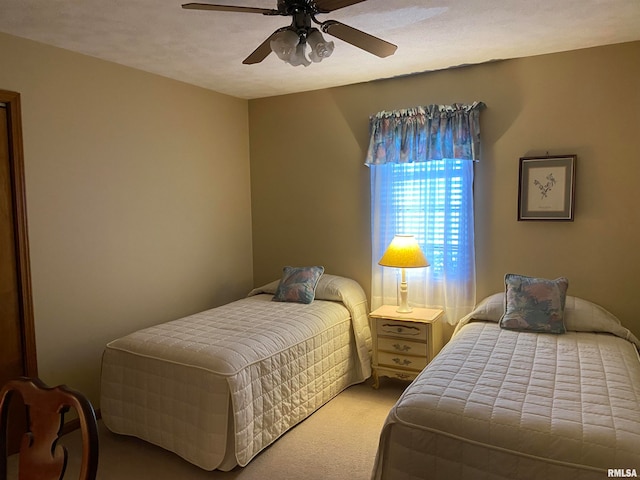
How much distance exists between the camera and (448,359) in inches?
93.7

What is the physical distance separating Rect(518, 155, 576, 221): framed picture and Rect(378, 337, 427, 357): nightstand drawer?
1224 millimetres

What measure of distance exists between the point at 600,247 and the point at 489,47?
1.58 meters

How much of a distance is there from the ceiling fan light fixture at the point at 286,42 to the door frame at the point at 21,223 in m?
1.78

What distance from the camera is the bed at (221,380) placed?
2.44m

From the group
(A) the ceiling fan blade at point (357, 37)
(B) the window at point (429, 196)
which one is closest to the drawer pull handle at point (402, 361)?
(B) the window at point (429, 196)

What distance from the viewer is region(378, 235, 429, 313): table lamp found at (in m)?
3.44

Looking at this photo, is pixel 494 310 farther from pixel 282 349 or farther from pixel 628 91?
pixel 628 91

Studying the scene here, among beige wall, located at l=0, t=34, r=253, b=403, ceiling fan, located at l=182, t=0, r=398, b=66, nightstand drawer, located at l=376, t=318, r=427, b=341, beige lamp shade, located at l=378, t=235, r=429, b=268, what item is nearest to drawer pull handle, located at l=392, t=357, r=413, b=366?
nightstand drawer, located at l=376, t=318, r=427, b=341

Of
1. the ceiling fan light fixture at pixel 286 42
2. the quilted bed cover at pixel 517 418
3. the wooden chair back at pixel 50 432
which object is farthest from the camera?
the ceiling fan light fixture at pixel 286 42

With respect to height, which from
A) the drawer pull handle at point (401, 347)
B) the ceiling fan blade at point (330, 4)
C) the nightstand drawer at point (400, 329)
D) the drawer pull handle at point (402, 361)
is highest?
the ceiling fan blade at point (330, 4)

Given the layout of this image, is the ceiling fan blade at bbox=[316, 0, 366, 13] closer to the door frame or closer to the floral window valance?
the floral window valance

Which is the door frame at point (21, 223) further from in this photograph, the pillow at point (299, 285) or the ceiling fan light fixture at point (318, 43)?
the ceiling fan light fixture at point (318, 43)

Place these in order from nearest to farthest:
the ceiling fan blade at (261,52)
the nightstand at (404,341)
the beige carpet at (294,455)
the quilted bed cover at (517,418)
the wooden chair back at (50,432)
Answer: the wooden chair back at (50,432) < the quilted bed cover at (517,418) < the ceiling fan blade at (261,52) < the beige carpet at (294,455) < the nightstand at (404,341)

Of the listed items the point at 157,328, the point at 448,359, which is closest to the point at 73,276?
the point at 157,328
